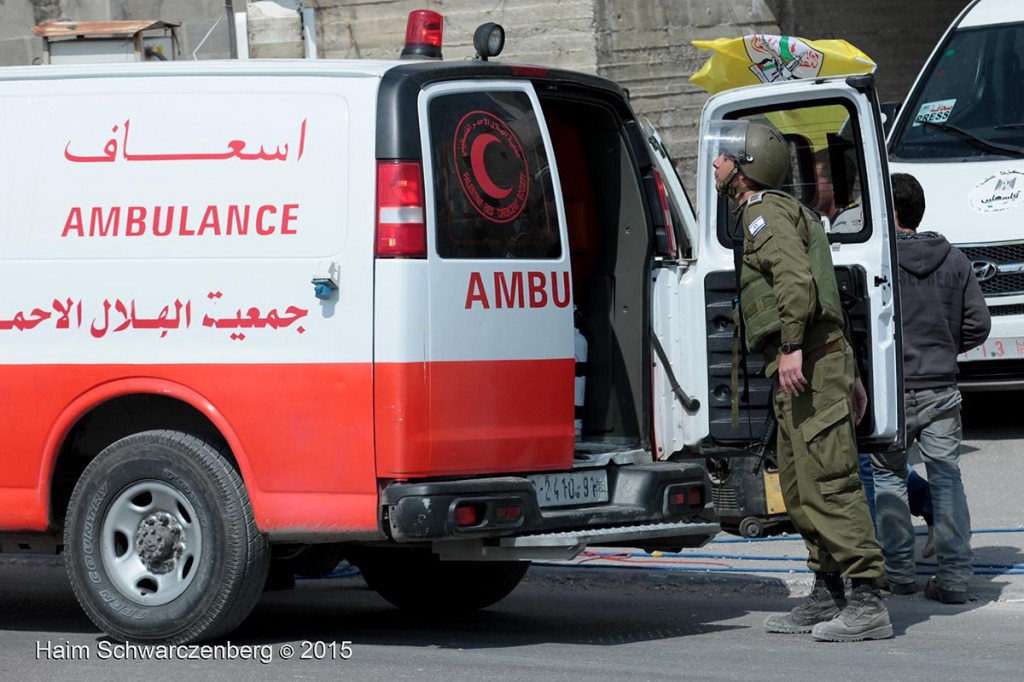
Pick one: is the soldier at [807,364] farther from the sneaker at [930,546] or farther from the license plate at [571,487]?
the sneaker at [930,546]

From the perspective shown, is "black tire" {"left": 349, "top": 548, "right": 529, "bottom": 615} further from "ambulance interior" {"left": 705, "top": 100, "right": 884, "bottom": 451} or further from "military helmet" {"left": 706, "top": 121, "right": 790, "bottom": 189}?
"military helmet" {"left": 706, "top": 121, "right": 790, "bottom": 189}

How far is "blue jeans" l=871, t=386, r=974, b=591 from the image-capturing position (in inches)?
306

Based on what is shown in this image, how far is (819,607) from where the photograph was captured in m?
6.89

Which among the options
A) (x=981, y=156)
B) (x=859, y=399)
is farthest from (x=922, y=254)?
(x=981, y=156)

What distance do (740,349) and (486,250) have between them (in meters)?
1.31

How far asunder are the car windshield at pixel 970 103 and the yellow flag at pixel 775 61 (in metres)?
1.97

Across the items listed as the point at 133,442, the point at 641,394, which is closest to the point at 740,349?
the point at 641,394

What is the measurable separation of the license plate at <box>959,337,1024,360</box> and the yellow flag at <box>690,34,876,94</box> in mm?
2247

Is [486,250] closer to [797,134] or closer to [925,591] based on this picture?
[797,134]

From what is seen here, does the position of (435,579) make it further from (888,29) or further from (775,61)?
(888,29)

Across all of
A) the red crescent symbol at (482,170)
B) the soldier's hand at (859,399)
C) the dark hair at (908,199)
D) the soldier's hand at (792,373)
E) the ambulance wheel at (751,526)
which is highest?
the red crescent symbol at (482,170)

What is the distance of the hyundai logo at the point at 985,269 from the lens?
10.7 metres

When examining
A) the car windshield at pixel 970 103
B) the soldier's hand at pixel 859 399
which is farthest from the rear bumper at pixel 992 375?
the soldier's hand at pixel 859 399

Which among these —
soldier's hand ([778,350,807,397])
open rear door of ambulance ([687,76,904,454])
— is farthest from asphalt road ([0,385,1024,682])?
soldier's hand ([778,350,807,397])
